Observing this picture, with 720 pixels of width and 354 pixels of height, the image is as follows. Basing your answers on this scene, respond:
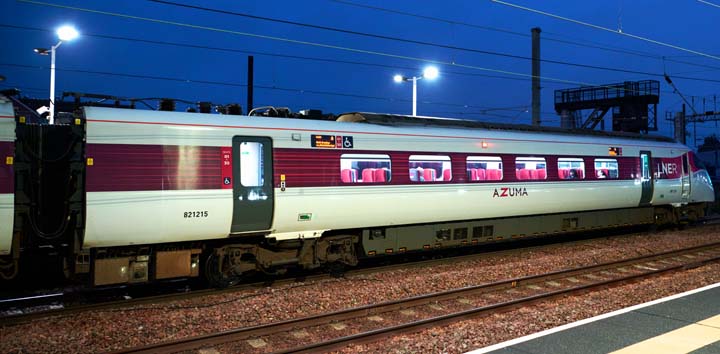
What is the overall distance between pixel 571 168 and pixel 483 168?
354 centimetres

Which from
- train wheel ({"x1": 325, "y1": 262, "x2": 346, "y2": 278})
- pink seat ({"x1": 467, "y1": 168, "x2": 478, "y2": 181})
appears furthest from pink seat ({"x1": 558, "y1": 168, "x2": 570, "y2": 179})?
train wheel ({"x1": 325, "y1": 262, "x2": 346, "y2": 278})

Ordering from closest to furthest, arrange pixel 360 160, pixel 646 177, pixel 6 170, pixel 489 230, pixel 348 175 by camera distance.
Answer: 1. pixel 6 170
2. pixel 348 175
3. pixel 360 160
4. pixel 489 230
5. pixel 646 177

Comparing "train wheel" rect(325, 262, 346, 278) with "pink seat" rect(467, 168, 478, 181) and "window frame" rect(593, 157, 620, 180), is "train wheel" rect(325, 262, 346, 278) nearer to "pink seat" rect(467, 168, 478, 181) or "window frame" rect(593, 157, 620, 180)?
"pink seat" rect(467, 168, 478, 181)

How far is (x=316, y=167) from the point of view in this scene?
1015 cm

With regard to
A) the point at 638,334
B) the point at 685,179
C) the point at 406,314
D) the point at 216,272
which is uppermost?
the point at 685,179

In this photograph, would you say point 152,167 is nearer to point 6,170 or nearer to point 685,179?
point 6,170

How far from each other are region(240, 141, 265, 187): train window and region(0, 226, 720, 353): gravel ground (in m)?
1.96

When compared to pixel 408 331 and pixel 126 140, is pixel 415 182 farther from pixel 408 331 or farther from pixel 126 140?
pixel 126 140

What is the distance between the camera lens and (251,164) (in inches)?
373

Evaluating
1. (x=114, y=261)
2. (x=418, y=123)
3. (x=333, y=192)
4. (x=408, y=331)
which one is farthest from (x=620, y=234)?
(x=114, y=261)

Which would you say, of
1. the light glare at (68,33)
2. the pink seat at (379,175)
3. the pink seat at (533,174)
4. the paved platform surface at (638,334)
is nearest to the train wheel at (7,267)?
the pink seat at (379,175)

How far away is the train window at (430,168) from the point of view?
11484mm

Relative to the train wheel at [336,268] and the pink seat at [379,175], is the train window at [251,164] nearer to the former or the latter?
the pink seat at [379,175]

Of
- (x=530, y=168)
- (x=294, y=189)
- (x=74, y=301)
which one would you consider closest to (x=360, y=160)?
(x=294, y=189)
